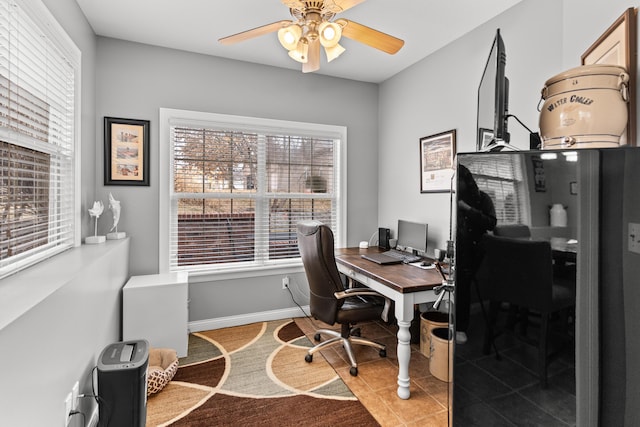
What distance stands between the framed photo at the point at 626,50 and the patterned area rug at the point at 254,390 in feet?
6.09

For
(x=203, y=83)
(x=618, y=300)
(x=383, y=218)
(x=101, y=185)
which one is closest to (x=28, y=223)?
(x=101, y=185)

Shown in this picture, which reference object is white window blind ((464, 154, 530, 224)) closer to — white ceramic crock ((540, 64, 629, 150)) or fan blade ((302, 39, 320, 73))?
white ceramic crock ((540, 64, 629, 150))

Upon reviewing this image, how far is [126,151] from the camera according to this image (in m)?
2.92

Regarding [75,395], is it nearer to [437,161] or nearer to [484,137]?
[484,137]

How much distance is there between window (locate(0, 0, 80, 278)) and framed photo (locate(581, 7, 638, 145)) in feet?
7.56

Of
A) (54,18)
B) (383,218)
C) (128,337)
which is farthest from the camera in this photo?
(383,218)

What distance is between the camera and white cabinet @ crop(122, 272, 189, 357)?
255cm

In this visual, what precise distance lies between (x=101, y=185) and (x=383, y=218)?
2.86m

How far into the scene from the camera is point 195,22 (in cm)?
260

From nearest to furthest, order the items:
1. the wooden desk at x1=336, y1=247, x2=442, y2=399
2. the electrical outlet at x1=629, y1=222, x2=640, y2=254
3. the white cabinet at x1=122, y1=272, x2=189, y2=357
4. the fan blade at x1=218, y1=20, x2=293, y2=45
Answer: the electrical outlet at x1=629, y1=222, x2=640, y2=254
the fan blade at x1=218, y1=20, x2=293, y2=45
the wooden desk at x1=336, y1=247, x2=442, y2=399
the white cabinet at x1=122, y1=272, x2=189, y2=357

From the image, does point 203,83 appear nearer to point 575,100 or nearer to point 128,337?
point 128,337

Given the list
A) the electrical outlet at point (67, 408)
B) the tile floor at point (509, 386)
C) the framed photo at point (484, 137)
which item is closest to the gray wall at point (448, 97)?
the framed photo at point (484, 137)

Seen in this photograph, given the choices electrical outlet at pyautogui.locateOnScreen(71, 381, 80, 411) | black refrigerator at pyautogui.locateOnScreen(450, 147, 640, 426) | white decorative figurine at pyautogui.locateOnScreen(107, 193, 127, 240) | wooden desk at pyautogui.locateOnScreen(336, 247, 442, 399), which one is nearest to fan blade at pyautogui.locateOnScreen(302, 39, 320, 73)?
black refrigerator at pyautogui.locateOnScreen(450, 147, 640, 426)

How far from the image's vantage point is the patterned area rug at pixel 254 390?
1933 mm
